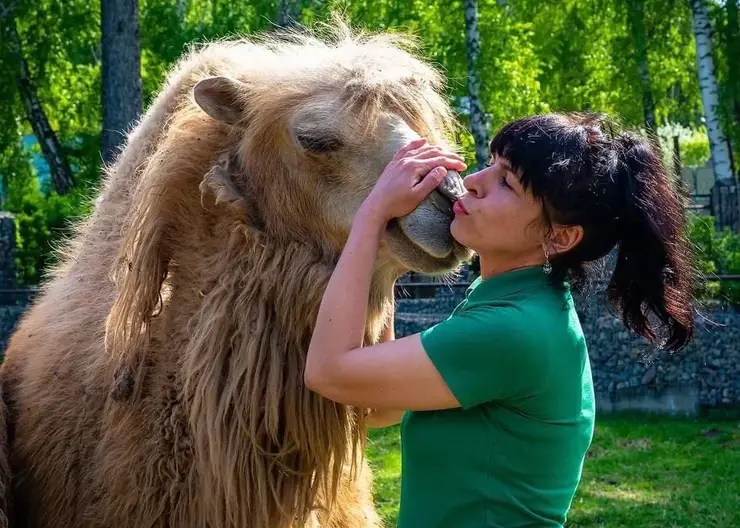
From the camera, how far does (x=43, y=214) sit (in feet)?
42.7

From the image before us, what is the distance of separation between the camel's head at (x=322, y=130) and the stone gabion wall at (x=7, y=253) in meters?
9.35

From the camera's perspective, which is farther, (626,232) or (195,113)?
(195,113)

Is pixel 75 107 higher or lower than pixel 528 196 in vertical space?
higher

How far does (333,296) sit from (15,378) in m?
1.78

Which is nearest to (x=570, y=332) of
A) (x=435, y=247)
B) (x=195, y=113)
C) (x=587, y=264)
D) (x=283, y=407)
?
(x=587, y=264)

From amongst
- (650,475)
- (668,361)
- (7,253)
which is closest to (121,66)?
(7,253)

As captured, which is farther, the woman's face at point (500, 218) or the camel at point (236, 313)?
the camel at point (236, 313)

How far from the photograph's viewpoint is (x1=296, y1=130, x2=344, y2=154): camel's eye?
2907mm

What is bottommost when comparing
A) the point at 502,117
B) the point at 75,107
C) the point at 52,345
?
the point at 52,345

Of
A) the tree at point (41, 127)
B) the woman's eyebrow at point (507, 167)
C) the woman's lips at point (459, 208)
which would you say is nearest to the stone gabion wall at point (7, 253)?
the tree at point (41, 127)

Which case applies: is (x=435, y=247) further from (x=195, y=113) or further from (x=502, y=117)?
(x=502, y=117)

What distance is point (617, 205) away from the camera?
228 centimetres

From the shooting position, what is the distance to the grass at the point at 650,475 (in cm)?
600

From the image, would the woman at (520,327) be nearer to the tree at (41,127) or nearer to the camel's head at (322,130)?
the camel's head at (322,130)
